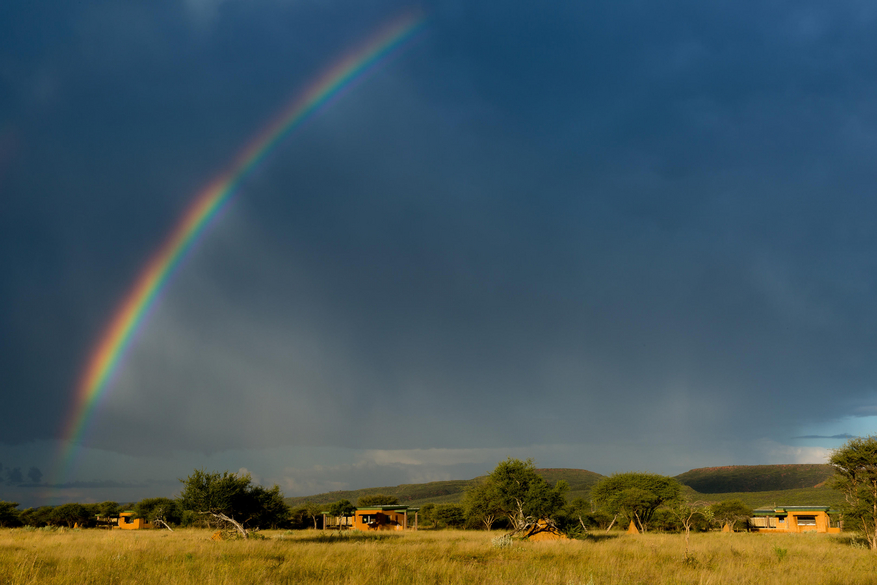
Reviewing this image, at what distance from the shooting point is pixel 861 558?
20875 millimetres

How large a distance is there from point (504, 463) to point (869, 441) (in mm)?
21531

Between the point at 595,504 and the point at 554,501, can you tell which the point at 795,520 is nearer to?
the point at 595,504

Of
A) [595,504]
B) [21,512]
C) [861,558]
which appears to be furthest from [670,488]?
[21,512]

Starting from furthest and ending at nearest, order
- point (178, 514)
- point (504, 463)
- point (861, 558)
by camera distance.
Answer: point (178, 514)
point (504, 463)
point (861, 558)

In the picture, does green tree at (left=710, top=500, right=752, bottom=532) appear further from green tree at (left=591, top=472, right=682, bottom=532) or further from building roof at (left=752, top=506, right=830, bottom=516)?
green tree at (left=591, top=472, right=682, bottom=532)

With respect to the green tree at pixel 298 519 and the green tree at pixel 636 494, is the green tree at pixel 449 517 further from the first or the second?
the green tree at pixel 636 494

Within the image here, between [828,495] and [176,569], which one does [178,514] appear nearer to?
[176,569]

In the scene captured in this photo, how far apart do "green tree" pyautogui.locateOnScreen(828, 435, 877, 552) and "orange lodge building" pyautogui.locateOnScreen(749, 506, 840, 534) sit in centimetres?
4414

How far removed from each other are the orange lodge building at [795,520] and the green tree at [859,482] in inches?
1738

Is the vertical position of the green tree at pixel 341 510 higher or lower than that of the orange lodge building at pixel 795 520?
higher

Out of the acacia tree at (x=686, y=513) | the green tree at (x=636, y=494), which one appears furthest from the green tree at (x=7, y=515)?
the acacia tree at (x=686, y=513)

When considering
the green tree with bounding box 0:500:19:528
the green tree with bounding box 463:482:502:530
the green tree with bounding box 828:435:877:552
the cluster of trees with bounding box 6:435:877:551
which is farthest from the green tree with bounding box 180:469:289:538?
the green tree with bounding box 0:500:19:528

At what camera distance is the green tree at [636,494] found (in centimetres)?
5531

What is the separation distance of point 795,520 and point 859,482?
5194 cm
